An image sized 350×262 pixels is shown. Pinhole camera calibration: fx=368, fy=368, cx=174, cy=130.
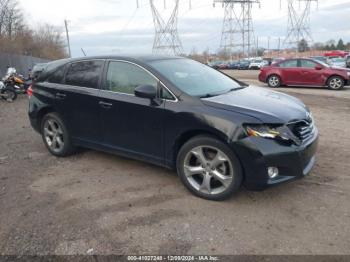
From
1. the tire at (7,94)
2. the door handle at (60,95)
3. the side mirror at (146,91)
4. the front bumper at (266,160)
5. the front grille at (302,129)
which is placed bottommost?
the tire at (7,94)

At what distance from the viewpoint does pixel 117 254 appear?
126 inches

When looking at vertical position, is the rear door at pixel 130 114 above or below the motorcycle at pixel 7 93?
above

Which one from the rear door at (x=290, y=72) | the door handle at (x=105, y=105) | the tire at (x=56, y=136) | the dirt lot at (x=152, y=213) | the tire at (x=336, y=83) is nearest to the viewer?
the dirt lot at (x=152, y=213)

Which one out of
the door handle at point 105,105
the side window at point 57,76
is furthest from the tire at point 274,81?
the door handle at point 105,105

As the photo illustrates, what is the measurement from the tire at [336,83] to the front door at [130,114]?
13183mm

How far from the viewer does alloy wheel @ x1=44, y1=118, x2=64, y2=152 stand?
5.77 metres

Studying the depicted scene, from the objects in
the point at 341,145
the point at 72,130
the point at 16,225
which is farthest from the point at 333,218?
the point at 72,130

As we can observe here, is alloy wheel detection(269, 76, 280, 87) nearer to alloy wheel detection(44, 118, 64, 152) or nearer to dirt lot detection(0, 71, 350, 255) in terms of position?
dirt lot detection(0, 71, 350, 255)

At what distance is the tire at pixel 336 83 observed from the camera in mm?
15586

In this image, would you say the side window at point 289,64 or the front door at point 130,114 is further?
the side window at point 289,64

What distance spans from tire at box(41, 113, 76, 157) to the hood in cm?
254

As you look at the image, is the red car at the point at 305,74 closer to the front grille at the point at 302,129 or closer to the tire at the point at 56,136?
the front grille at the point at 302,129

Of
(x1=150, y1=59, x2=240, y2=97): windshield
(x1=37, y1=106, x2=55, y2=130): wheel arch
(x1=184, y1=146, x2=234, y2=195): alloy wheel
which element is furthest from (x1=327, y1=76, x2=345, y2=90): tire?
(x1=184, y1=146, x2=234, y2=195): alloy wheel

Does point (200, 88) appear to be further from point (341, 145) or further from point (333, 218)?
point (341, 145)
